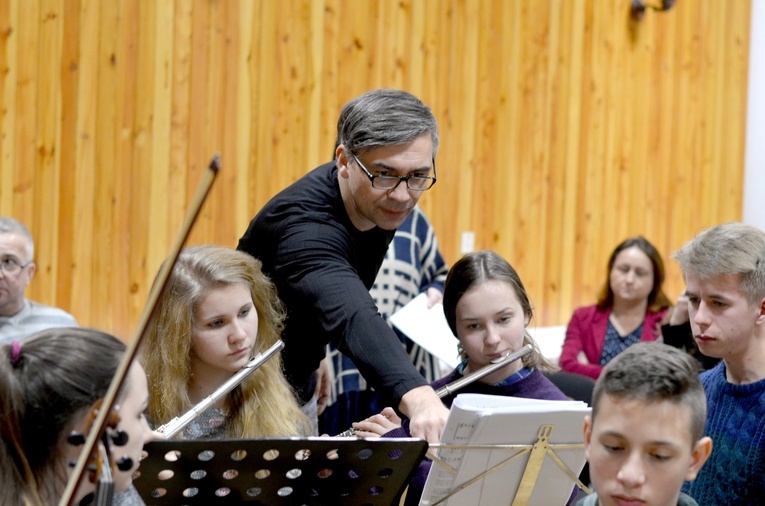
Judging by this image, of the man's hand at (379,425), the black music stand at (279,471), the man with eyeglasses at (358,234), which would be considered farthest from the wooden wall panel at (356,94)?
the black music stand at (279,471)

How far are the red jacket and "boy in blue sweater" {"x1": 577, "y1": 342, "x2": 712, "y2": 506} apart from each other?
2.52 meters

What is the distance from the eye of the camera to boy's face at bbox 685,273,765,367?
193cm

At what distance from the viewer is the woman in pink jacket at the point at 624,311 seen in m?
4.15

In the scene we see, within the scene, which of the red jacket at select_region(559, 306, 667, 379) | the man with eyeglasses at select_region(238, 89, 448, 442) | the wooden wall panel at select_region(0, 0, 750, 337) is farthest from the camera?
the red jacket at select_region(559, 306, 667, 379)

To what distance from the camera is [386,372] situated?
175 cm

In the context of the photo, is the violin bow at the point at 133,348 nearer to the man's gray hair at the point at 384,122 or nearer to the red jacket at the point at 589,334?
the man's gray hair at the point at 384,122

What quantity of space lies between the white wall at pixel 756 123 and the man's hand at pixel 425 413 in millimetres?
4514

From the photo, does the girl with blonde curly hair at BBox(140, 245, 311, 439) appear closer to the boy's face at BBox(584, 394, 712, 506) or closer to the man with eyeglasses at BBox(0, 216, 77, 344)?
the boy's face at BBox(584, 394, 712, 506)

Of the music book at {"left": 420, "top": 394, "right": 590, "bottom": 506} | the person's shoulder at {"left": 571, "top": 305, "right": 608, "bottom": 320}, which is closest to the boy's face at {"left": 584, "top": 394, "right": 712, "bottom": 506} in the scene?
the music book at {"left": 420, "top": 394, "right": 590, "bottom": 506}

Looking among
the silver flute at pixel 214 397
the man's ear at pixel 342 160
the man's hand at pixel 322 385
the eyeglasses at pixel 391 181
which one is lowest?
the man's hand at pixel 322 385

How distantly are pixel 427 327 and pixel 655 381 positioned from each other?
159 centimetres

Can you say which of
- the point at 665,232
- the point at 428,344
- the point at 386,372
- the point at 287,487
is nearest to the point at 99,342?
the point at 287,487

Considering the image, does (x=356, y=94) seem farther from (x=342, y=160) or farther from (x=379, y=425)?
(x=379, y=425)

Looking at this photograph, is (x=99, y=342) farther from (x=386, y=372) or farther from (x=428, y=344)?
(x=428, y=344)
